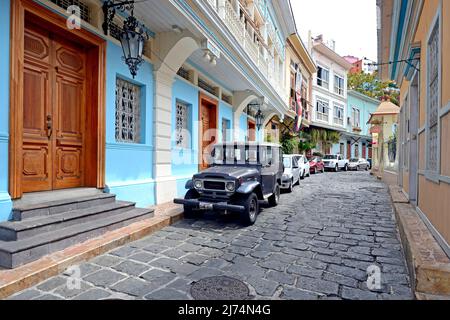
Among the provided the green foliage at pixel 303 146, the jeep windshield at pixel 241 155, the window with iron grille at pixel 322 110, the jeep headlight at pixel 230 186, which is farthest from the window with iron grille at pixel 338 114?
the jeep headlight at pixel 230 186

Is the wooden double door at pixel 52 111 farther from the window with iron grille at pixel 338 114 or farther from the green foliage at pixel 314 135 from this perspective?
the window with iron grille at pixel 338 114

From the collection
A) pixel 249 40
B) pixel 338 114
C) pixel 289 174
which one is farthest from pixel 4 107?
pixel 338 114

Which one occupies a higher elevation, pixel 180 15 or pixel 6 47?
pixel 180 15

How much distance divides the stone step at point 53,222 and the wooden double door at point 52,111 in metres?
0.76

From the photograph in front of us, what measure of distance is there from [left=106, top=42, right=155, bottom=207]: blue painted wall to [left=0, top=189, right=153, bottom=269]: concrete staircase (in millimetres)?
589

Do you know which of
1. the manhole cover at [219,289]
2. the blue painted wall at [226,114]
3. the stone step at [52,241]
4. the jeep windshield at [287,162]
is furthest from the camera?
the jeep windshield at [287,162]

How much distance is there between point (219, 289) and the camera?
3.16 meters

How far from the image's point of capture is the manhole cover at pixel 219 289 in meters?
3.01

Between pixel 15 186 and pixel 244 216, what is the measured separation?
3.79m

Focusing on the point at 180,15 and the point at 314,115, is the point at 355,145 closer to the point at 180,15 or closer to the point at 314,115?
the point at 314,115

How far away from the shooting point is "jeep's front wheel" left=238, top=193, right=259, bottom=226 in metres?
5.77

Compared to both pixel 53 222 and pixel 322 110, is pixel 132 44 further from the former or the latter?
pixel 322 110

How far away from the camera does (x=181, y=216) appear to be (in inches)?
247
